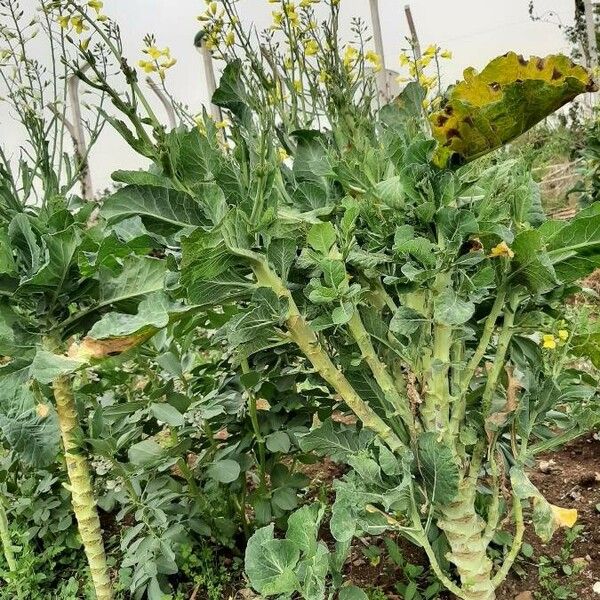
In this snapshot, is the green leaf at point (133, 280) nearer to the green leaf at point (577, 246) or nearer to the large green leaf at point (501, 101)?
the large green leaf at point (501, 101)

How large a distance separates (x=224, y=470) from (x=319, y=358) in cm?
45

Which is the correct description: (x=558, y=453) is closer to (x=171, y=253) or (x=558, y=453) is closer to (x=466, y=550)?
(x=466, y=550)

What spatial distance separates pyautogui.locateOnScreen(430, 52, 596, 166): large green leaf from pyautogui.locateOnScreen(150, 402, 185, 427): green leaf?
697mm

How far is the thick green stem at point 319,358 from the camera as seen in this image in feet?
3.37

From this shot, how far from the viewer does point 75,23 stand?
107 cm

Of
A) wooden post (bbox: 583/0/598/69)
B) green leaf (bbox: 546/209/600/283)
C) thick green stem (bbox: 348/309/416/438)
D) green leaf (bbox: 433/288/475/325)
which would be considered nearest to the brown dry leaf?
thick green stem (bbox: 348/309/416/438)

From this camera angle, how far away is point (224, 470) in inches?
55.2

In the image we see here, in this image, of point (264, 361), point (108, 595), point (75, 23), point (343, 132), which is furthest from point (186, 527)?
point (75, 23)

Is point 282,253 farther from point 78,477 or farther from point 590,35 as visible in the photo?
point 590,35

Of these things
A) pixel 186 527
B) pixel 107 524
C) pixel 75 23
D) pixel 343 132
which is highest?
pixel 75 23

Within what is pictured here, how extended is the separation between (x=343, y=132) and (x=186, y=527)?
961 millimetres

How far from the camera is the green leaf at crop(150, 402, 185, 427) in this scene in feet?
4.24

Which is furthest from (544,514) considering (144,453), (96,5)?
(96,5)

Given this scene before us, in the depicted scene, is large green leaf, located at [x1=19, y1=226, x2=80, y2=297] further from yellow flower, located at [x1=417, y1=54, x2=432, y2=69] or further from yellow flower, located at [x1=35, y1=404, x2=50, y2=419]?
yellow flower, located at [x1=417, y1=54, x2=432, y2=69]
